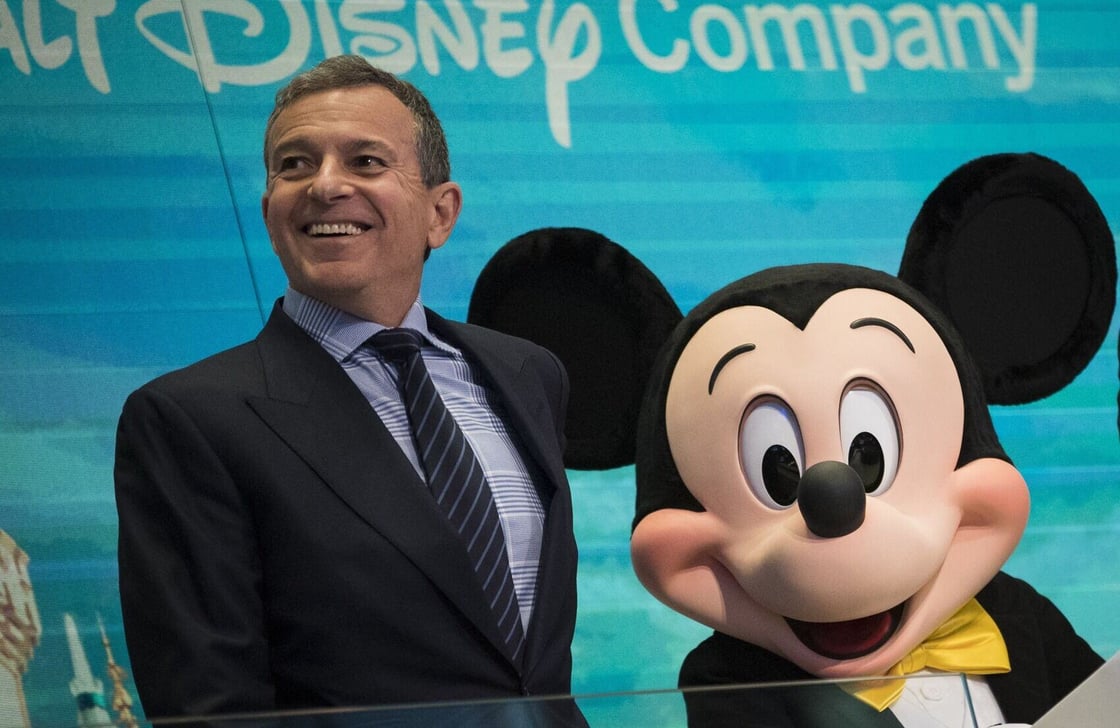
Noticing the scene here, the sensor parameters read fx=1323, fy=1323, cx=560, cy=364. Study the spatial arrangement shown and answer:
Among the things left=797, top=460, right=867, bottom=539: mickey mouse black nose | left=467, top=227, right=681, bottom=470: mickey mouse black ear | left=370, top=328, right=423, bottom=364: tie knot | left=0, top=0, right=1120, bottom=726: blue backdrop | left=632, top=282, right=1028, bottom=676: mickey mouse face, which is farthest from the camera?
left=467, top=227, right=681, bottom=470: mickey mouse black ear

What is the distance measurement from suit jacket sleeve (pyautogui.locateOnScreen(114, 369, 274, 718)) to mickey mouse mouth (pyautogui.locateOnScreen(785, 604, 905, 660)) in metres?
0.92

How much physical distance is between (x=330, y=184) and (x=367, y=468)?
0.34 meters

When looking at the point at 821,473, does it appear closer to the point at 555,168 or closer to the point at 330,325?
the point at 330,325

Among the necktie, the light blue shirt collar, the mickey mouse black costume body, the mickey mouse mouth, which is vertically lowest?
the mickey mouse mouth

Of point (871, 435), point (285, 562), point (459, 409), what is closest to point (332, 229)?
point (459, 409)

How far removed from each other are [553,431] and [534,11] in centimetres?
122

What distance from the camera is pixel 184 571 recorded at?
3.97 ft

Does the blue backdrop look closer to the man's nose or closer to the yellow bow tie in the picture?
the yellow bow tie

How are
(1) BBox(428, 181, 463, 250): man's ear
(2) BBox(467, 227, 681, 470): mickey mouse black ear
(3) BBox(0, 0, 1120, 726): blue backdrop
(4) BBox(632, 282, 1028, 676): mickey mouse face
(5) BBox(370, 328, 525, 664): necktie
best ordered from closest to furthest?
1. (5) BBox(370, 328, 525, 664): necktie
2. (1) BBox(428, 181, 463, 250): man's ear
3. (4) BBox(632, 282, 1028, 676): mickey mouse face
4. (3) BBox(0, 0, 1120, 726): blue backdrop
5. (2) BBox(467, 227, 681, 470): mickey mouse black ear

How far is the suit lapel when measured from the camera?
1.26 metres

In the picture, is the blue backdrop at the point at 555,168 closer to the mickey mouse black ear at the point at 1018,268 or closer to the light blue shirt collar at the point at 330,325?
the mickey mouse black ear at the point at 1018,268

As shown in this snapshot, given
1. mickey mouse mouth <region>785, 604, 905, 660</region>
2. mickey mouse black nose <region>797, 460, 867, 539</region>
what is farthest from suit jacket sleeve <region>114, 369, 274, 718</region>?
mickey mouse mouth <region>785, 604, 905, 660</region>

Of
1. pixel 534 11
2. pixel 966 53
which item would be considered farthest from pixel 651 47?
pixel 966 53

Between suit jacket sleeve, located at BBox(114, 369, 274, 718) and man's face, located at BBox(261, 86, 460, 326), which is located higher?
man's face, located at BBox(261, 86, 460, 326)
